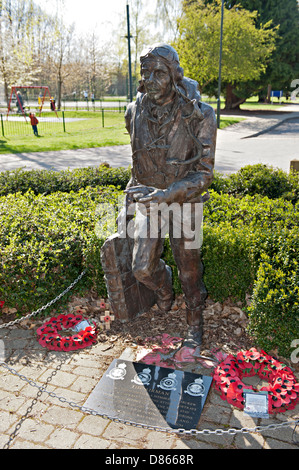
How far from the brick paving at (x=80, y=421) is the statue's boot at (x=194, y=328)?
38 centimetres

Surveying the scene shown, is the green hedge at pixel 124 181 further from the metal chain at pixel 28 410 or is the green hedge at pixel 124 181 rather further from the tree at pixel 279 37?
the tree at pixel 279 37

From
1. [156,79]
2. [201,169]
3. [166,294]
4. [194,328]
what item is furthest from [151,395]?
[156,79]

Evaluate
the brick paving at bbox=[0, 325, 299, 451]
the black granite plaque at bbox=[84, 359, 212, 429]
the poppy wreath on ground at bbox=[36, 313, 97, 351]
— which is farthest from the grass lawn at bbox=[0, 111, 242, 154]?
the black granite plaque at bbox=[84, 359, 212, 429]

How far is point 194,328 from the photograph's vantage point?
14.3 ft

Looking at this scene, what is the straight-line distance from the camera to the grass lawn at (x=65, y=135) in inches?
737

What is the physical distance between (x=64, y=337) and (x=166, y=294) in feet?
4.04

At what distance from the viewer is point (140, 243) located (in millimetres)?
3855

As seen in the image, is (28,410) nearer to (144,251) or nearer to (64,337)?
(64,337)

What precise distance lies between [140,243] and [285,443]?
80.1 inches

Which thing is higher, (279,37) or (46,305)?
(279,37)

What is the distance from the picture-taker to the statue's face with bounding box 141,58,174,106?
11.0 feet

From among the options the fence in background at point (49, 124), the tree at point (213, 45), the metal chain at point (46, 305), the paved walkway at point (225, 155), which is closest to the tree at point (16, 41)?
the fence in background at point (49, 124)

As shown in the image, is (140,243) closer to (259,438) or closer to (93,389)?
(93,389)

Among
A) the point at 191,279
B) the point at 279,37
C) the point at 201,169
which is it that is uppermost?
the point at 279,37
